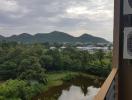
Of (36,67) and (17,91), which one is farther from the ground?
(36,67)

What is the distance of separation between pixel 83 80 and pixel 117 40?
16.4 metres

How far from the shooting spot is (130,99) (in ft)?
7.02

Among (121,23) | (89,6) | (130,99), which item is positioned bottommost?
(130,99)

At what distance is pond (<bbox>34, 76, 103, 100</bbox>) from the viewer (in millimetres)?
13766

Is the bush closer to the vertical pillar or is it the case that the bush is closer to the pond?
the pond

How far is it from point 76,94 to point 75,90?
3.80 feet

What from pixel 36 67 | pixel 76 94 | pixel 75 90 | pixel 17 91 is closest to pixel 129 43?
pixel 17 91

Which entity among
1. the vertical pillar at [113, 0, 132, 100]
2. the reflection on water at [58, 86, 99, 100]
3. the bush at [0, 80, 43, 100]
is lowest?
the reflection on water at [58, 86, 99, 100]

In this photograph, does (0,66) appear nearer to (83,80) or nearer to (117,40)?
(83,80)

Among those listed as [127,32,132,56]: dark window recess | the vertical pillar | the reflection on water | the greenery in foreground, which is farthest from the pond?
[127,32,132,56]: dark window recess

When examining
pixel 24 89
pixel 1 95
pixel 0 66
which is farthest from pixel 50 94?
pixel 0 66

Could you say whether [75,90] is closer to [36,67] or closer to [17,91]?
[36,67]

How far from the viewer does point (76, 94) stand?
14.4 m

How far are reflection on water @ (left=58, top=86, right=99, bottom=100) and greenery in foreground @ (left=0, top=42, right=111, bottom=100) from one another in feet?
5.12
